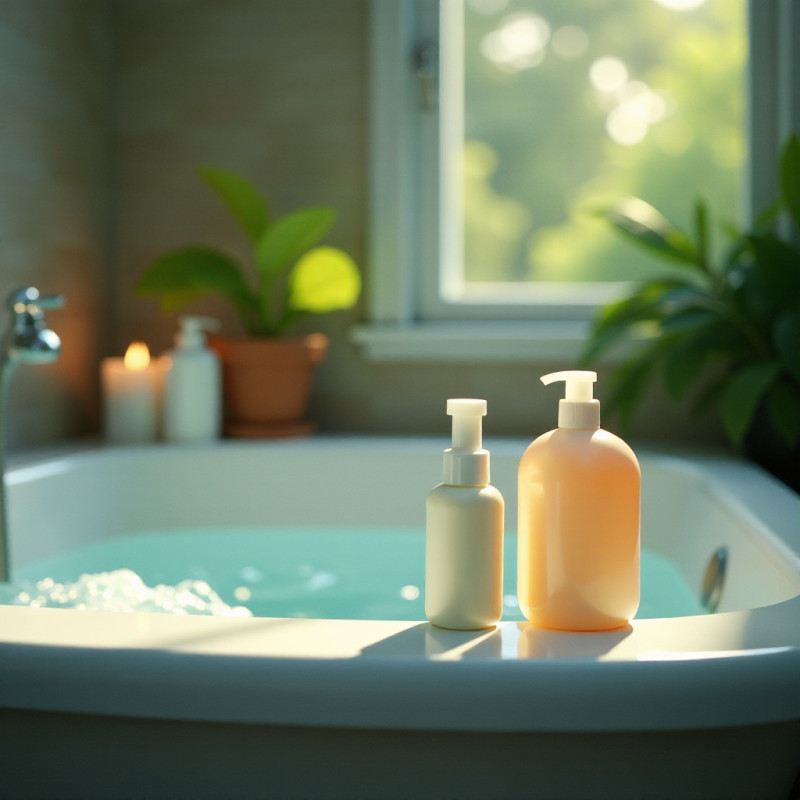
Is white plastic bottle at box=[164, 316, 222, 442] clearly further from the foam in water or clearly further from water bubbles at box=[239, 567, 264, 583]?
the foam in water

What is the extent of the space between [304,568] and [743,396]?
729 mm

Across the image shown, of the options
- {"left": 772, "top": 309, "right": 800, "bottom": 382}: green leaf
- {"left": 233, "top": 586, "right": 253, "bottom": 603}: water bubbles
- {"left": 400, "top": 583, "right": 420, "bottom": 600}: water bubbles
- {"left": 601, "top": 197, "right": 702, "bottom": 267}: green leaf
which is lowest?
{"left": 233, "top": 586, "right": 253, "bottom": 603}: water bubbles

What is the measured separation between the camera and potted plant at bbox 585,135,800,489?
5.16 feet

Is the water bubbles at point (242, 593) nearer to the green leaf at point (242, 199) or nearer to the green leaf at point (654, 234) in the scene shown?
the green leaf at point (242, 199)

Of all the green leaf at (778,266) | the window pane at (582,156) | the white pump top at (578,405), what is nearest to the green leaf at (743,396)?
the green leaf at (778,266)

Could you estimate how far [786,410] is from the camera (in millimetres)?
1565

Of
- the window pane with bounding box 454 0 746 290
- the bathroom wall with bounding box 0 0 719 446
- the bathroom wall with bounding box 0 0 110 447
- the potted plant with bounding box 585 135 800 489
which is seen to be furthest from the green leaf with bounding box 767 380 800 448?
the window pane with bounding box 454 0 746 290

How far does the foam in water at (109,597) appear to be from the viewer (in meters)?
1.08

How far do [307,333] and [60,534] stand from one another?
2.41 ft

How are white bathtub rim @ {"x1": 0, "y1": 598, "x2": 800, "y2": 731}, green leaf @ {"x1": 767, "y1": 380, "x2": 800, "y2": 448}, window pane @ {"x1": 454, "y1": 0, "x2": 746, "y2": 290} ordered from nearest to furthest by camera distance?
1. white bathtub rim @ {"x1": 0, "y1": 598, "x2": 800, "y2": 731}
2. green leaf @ {"x1": 767, "y1": 380, "x2": 800, "y2": 448}
3. window pane @ {"x1": 454, "y1": 0, "x2": 746, "y2": 290}

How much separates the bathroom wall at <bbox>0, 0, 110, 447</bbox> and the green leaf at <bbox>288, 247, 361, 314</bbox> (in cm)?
45

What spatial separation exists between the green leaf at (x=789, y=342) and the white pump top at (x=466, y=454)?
96 centimetres

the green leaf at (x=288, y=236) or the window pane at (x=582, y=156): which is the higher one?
the window pane at (x=582, y=156)

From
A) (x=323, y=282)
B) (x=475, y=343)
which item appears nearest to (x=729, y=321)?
(x=475, y=343)
